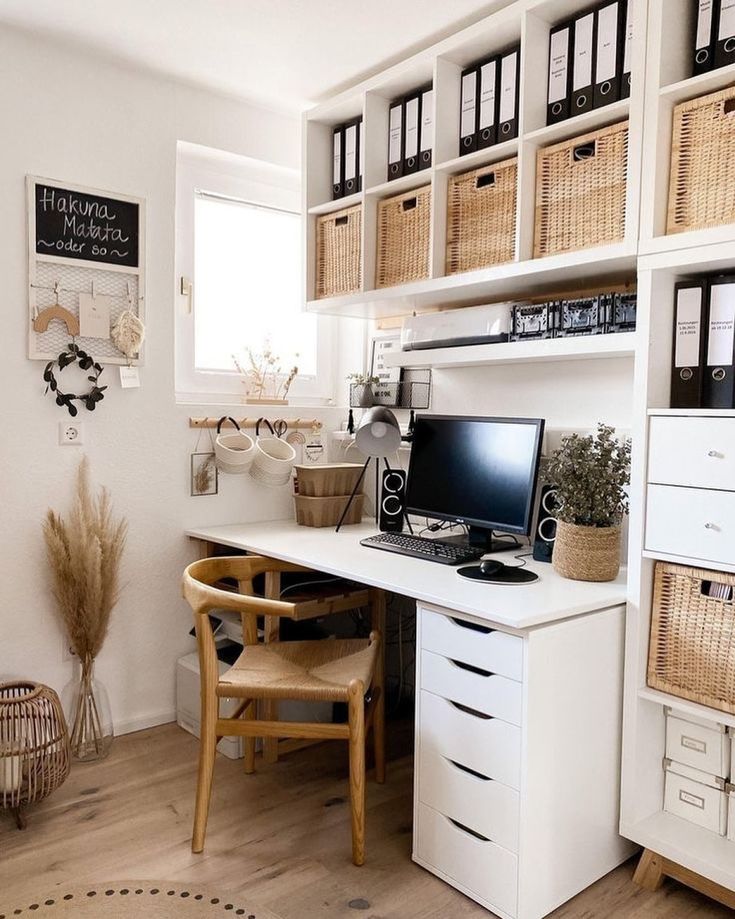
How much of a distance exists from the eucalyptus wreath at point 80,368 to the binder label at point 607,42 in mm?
1802

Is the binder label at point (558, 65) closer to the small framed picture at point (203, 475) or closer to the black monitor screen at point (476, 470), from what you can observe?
the black monitor screen at point (476, 470)

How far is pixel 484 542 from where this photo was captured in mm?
2488

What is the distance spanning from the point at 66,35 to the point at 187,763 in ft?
7.88

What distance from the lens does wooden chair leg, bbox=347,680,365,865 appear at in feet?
6.44

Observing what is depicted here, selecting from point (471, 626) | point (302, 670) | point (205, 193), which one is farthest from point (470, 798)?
point (205, 193)

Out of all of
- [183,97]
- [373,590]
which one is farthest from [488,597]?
[183,97]

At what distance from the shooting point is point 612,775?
1966 mm

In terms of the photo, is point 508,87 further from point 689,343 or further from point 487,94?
point 689,343

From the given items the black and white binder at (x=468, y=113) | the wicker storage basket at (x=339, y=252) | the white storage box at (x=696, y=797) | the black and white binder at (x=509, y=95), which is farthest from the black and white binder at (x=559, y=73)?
the white storage box at (x=696, y=797)

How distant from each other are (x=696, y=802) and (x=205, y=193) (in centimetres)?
263

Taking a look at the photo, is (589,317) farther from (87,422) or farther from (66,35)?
(66,35)

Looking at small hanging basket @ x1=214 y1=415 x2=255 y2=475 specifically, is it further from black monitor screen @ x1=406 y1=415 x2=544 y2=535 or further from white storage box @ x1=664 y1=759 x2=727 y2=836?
white storage box @ x1=664 y1=759 x2=727 y2=836

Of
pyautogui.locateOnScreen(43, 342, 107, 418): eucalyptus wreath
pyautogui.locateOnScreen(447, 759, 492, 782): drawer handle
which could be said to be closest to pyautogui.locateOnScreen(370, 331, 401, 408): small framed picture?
pyautogui.locateOnScreen(43, 342, 107, 418): eucalyptus wreath

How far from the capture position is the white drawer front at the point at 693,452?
1737 millimetres
